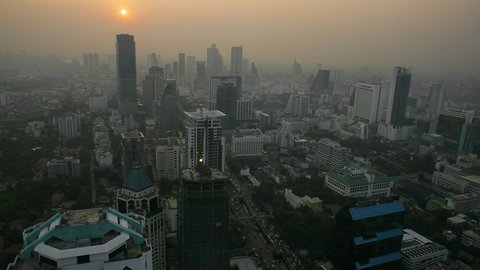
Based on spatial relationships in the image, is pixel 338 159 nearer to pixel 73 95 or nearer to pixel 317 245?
pixel 317 245

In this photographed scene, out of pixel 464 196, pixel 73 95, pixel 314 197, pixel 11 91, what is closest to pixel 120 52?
pixel 73 95

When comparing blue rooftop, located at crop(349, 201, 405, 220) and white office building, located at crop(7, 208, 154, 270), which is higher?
white office building, located at crop(7, 208, 154, 270)

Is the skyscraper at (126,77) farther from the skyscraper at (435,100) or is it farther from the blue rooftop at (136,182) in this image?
the skyscraper at (435,100)

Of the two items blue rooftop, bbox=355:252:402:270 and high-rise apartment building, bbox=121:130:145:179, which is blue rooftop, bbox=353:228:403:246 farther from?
high-rise apartment building, bbox=121:130:145:179

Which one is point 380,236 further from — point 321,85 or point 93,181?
point 321,85

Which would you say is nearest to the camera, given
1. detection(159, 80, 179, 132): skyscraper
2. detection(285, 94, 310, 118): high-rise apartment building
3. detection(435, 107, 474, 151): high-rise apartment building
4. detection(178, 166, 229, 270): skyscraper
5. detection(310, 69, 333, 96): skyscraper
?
detection(178, 166, 229, 270): skyscraper

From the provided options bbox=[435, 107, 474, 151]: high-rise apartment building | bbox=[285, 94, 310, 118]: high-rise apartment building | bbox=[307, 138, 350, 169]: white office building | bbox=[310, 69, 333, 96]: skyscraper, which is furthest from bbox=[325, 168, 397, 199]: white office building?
bbox=[310, 69, 333, 96]: skyscraper
